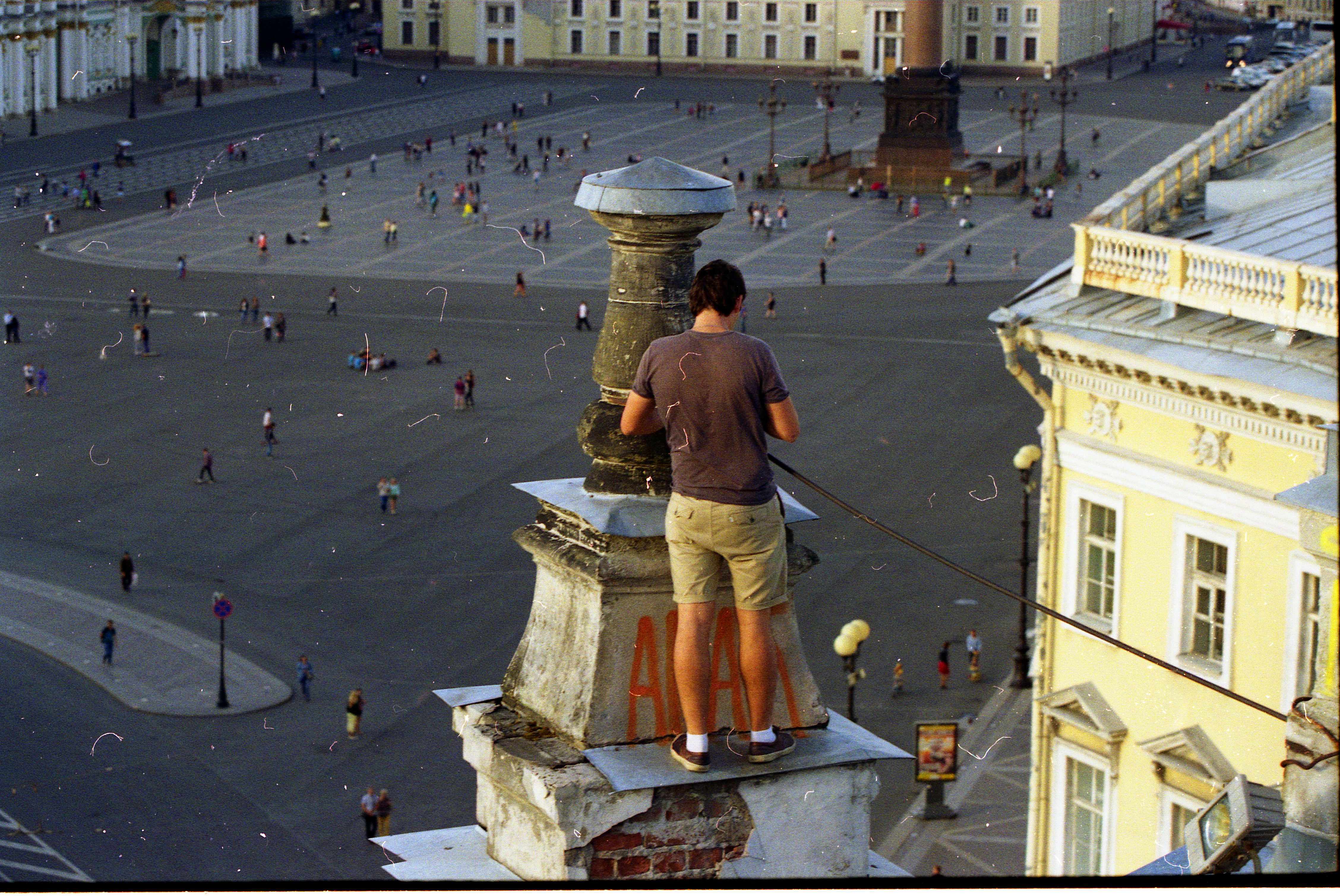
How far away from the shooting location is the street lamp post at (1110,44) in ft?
389

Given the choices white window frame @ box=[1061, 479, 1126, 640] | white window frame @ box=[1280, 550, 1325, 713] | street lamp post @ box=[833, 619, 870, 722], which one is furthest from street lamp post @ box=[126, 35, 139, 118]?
white window frame @ box=[1280, 550, 1325, 713]

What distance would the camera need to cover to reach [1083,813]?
2391cm

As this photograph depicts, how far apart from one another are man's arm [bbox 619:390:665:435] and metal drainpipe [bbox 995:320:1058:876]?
1759cm

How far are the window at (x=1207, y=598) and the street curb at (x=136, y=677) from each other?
744 inches

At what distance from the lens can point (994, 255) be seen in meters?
84.0

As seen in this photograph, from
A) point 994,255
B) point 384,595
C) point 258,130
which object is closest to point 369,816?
point 384,595

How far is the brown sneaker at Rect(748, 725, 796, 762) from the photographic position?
23.2 feet

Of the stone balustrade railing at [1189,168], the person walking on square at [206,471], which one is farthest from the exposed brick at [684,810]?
the person walking on square at [206,471]

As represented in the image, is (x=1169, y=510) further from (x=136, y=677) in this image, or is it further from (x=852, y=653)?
(x=136, y=677)

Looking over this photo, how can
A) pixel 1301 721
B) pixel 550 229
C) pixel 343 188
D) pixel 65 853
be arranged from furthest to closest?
1. pixel 343 188
2. pixel 550 229
3. pixel 65 853
4. pixel 1301 721

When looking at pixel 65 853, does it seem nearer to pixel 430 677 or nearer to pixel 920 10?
pixel 430 677

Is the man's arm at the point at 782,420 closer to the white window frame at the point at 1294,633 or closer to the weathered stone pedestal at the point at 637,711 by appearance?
the weathered stone pedestal at the point at 637,711

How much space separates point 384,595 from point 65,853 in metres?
13.7

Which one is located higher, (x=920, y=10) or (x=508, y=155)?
(x=920, y=10)
